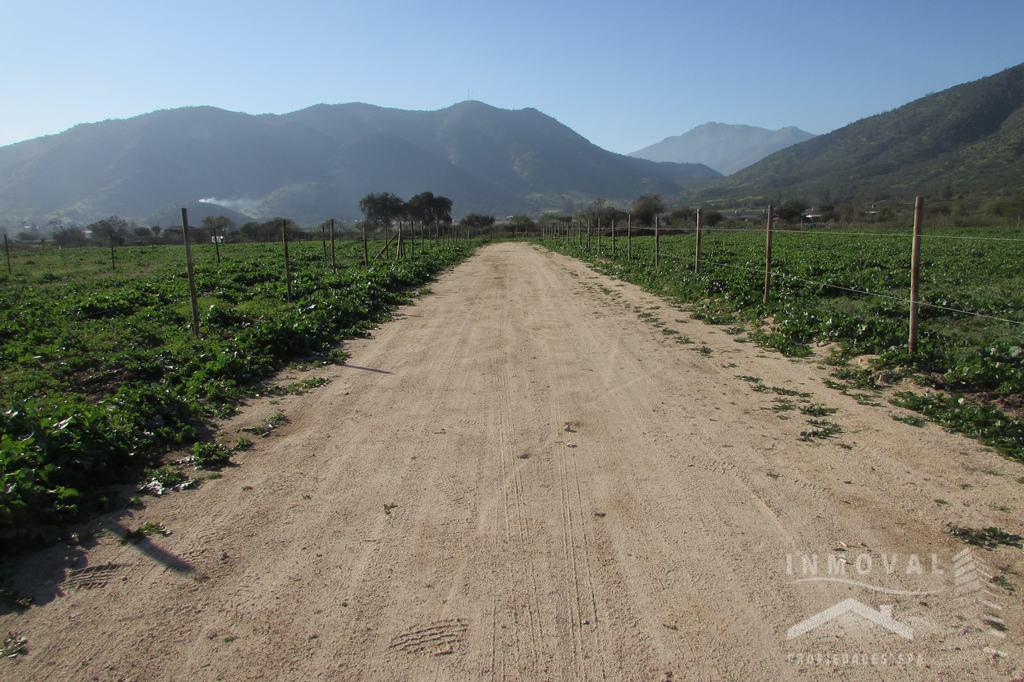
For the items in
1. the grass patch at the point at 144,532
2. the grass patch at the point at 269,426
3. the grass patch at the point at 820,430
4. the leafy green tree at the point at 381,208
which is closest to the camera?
the grass patch at the point at 144,532

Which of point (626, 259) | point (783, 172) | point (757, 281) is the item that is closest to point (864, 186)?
point (783, 172)

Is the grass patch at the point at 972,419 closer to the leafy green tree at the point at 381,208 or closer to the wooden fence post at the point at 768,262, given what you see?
the wooden fence post at the point at 768,262

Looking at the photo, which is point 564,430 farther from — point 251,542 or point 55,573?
point 55,573

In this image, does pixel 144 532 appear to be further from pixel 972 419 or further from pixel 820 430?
pixel 972 419

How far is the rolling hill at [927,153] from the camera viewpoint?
98188mm

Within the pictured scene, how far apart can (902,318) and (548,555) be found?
7502mm

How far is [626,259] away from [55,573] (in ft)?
73.9

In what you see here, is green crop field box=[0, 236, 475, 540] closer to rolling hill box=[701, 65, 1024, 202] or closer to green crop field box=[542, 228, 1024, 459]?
green crop field box=[542, 228, 1024, 459]

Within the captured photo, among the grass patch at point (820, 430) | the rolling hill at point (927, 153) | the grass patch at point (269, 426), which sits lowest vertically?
the grass patch at point (820, 430)

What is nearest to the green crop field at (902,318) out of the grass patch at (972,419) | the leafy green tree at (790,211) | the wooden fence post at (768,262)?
the grass patch at (972,419)

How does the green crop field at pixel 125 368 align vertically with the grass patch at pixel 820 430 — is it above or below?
above

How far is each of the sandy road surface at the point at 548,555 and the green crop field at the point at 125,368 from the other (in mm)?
602

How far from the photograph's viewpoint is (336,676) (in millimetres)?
2703

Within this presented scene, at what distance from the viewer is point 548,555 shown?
362 cm
